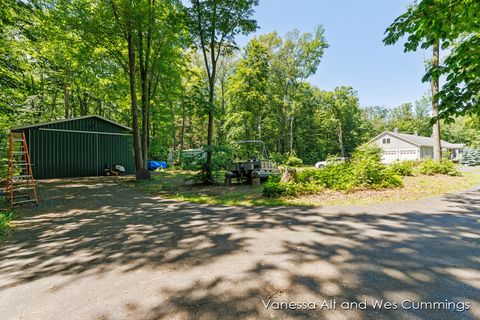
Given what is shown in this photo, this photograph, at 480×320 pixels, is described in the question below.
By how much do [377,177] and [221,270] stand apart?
7.02m

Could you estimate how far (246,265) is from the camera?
2.86m

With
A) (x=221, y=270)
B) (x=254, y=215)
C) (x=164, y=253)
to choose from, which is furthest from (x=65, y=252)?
(x=254, y=215)

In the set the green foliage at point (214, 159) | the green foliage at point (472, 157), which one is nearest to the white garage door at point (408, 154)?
the green foliage at point (472, 157)

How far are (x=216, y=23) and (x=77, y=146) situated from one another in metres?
12.4

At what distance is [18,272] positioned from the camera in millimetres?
3029

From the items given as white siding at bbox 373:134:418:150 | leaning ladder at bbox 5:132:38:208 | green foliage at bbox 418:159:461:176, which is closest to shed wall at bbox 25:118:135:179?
leaning ladder at bbox 5:132:38:208

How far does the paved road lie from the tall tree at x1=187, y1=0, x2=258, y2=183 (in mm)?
6245

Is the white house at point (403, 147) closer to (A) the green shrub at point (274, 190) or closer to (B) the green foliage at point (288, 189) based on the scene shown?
(B) the green foliage at point (288, 189)

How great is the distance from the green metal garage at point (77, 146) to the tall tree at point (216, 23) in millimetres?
9645

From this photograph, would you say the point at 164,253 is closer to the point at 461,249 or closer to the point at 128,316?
the point at 128,316

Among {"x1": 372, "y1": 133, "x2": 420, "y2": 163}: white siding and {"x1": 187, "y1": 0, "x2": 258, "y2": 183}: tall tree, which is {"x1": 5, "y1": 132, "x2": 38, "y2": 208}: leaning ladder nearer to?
{"x1": 187, "y1": 0, "x2": 258, "y2": 183}: tall tree

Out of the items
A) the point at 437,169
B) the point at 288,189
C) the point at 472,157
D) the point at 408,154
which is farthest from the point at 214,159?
the point at 472,157

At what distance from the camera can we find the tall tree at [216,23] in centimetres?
986

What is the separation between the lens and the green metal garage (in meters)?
14.2
